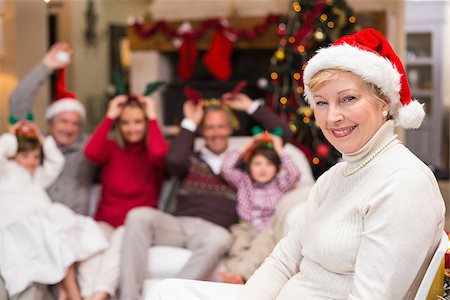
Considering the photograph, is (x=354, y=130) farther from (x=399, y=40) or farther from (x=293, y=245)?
(x=399, y=40)

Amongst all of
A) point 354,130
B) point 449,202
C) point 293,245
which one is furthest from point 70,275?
point 449,202

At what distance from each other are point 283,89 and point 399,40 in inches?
54.0

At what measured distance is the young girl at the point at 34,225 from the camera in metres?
2.62

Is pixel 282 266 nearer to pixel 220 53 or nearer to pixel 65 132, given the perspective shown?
pixel 65 132

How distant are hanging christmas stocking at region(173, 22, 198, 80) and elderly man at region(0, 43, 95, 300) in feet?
7.53

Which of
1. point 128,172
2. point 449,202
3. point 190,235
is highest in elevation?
point 128,172

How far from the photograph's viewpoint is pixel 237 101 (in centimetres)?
360

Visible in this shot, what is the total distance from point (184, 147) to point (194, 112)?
0.26 metres

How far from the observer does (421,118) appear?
152 cm

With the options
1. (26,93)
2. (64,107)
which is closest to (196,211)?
(64,107)

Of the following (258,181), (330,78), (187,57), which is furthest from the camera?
(187,57)

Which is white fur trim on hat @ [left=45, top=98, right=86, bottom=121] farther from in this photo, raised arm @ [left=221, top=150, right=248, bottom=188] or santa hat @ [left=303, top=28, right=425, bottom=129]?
santa hat @ [left=303, top=28, right=425, bottom=129]

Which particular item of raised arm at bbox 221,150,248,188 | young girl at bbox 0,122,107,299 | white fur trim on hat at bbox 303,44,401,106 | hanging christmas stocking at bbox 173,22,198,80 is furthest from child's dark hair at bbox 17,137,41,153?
hanging christmas stocking at bbox 173,22,198,80

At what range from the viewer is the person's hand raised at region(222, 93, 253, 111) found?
358 cm
